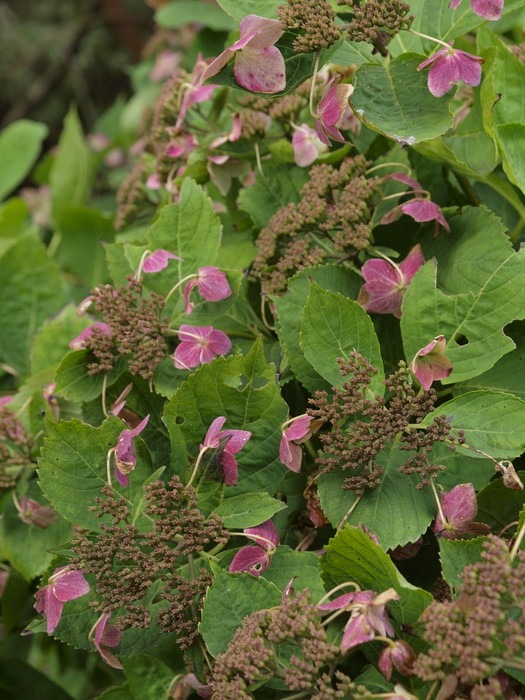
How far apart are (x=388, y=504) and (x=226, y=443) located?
0.16 m

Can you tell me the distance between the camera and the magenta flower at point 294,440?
783 millimetres

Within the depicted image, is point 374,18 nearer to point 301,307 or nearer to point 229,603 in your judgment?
point 301,307

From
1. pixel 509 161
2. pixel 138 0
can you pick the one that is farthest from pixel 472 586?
pixel 138 0

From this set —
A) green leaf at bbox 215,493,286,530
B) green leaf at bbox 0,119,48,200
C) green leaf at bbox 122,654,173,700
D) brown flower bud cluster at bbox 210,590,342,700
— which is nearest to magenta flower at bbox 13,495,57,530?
green leaf at bbox 122,654,173,700

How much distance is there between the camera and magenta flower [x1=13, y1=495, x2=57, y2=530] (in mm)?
1028

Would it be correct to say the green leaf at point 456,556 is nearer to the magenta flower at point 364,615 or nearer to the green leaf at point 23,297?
the magenta flower at point 364,615

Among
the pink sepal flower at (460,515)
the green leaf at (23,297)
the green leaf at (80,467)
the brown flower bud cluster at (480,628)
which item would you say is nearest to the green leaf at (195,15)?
the green leaf at (23,297)

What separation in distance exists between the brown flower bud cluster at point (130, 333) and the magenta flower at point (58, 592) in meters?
0.21

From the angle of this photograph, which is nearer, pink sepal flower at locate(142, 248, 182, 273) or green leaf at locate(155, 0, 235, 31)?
pink sepal flower at locate(142, 248, 182, 273)

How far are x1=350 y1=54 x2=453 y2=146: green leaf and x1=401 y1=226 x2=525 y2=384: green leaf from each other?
0.13 metres

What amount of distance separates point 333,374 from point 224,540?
0.59 ft

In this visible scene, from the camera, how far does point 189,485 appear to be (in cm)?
79

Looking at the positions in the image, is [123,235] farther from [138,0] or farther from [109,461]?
[138,0]

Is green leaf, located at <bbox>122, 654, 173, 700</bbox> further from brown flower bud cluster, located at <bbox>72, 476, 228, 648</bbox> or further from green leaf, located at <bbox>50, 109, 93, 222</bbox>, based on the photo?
Result: green leaf, located at <bbox>50, 109, 93, 222</bbox>
